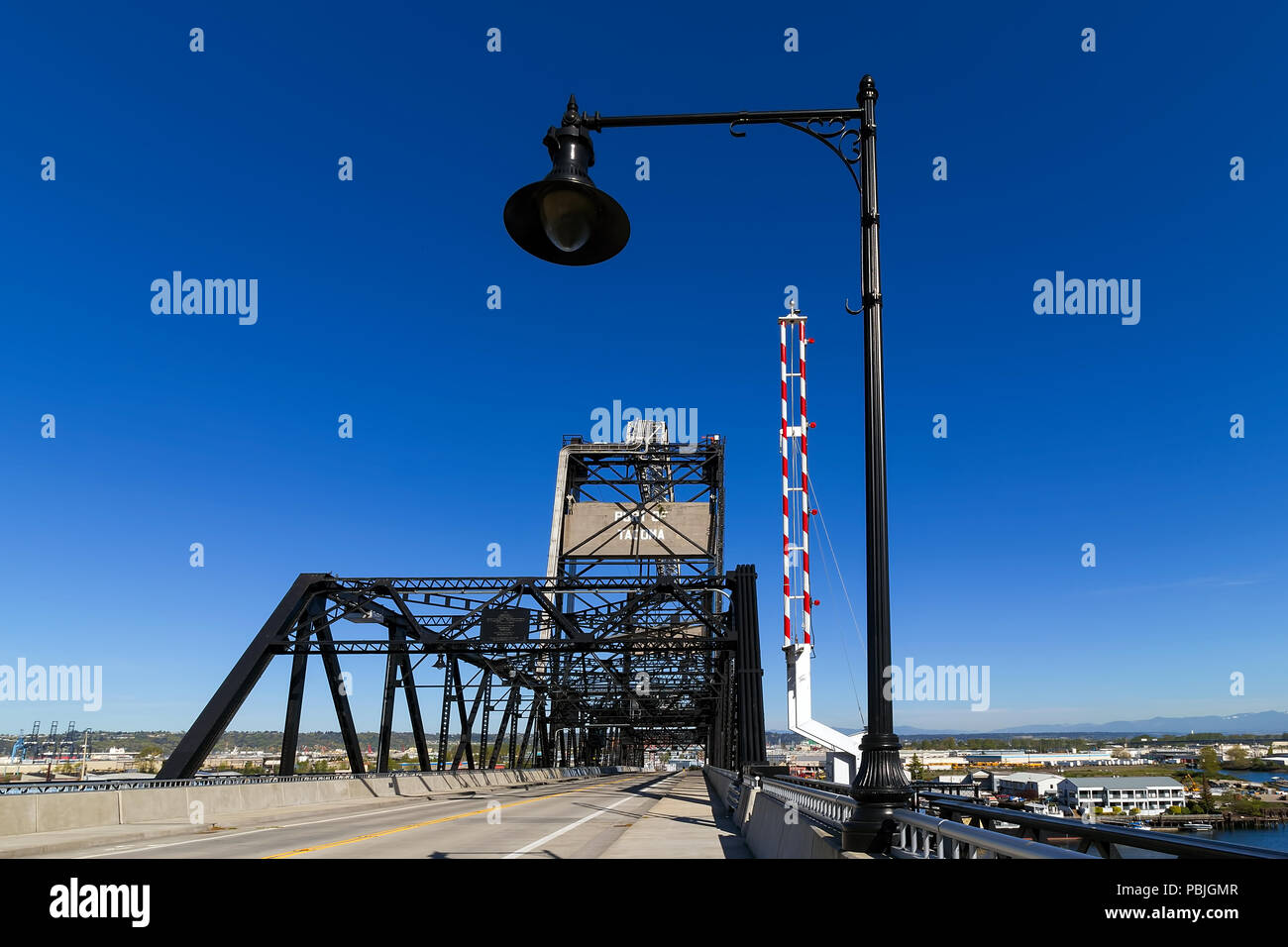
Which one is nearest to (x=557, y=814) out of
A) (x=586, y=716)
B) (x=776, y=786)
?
(x=776, y=786)

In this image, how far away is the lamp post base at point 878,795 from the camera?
6645 millimetres

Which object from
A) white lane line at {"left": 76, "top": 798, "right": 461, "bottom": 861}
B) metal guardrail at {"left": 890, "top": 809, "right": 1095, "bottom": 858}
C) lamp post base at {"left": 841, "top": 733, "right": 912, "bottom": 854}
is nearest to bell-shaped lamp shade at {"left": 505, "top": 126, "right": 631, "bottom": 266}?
lamp post base at {"left": 841, "top": 733, "right": 912, "bottom": 854}

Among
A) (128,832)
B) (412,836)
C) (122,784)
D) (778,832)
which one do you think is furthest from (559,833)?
(122,784)

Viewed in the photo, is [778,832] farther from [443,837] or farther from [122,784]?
[122,784]

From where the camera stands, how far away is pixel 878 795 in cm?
671

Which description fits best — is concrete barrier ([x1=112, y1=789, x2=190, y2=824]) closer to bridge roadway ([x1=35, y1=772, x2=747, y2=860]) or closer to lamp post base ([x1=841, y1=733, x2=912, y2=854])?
bridge roadway ([x1=35, y1=772, x2=747, y2=860])

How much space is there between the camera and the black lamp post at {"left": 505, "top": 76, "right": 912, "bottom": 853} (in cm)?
677

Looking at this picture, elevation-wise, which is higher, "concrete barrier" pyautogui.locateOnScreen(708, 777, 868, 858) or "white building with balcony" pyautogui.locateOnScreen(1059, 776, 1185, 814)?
"white building with balcony" pyautogui.locateOnScreen(1059, 776, 1185, 814)

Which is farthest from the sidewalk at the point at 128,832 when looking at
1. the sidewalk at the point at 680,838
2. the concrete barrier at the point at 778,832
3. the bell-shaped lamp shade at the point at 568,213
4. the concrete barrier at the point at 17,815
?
the bell-shaped lamp shade at the point at 568,213

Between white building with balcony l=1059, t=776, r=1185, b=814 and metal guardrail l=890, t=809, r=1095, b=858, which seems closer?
metal guardrail l=890, t=809, r=1095, b=858

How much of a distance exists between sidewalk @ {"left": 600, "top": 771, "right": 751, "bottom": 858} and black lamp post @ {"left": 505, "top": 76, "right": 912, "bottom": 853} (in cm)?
693
